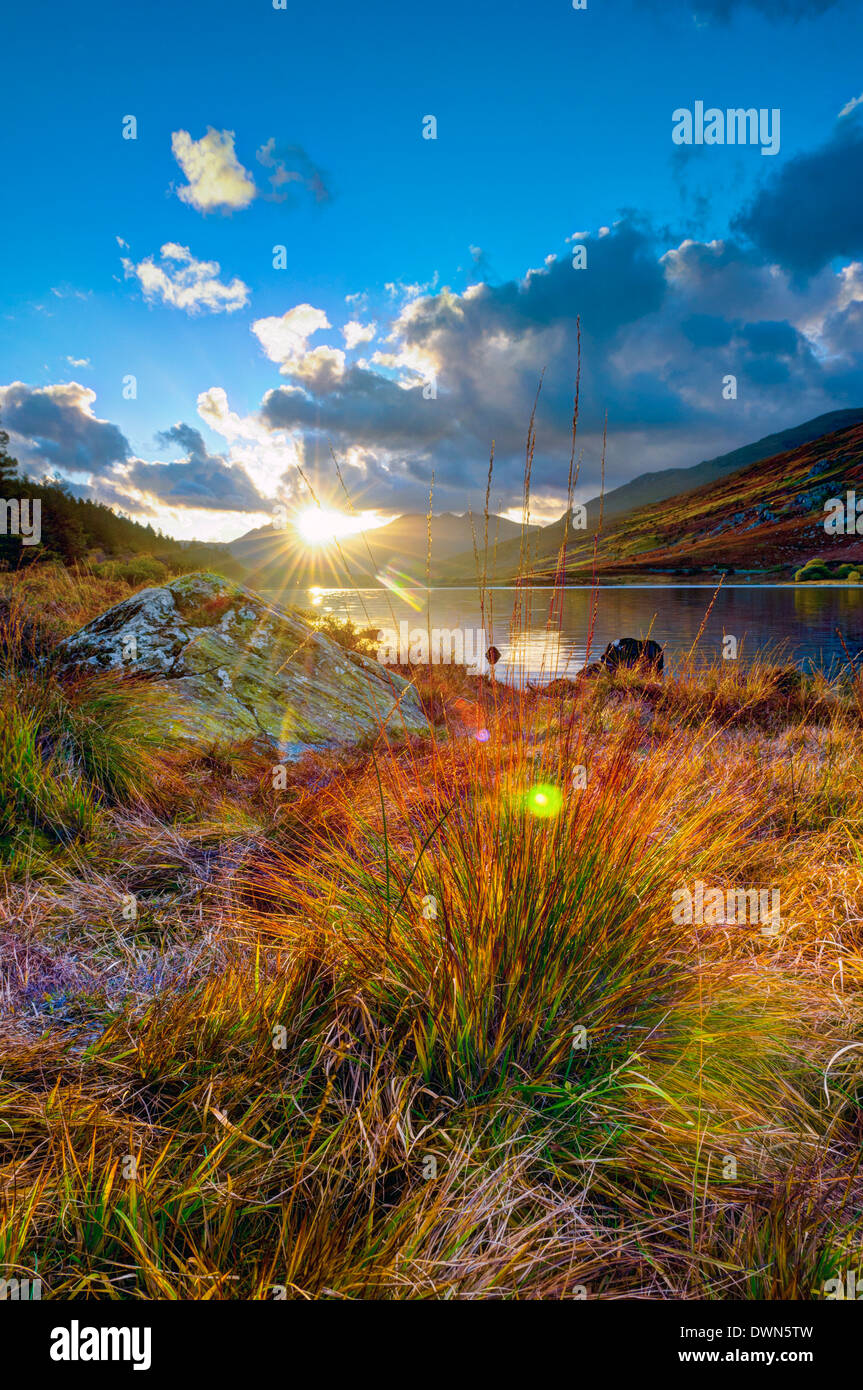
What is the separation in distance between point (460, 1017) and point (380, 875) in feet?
2.50

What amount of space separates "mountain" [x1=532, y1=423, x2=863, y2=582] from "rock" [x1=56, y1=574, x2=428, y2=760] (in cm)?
7260

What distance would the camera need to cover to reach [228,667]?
512cm

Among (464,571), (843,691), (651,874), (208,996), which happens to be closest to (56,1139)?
(208,996)

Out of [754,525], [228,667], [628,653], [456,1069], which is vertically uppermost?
[754,525]

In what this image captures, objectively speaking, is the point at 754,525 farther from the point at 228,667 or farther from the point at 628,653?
the point at 228,667

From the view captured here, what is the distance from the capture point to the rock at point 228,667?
466 cm

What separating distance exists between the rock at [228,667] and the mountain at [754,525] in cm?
7260

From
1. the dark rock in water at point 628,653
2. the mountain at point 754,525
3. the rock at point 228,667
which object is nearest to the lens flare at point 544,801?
the rock at point 228,667

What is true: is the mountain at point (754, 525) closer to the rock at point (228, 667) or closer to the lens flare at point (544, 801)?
the rock at point (228, 667)

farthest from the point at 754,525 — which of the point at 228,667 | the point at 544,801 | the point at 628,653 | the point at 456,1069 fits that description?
the point at 456,1069

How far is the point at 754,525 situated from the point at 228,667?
127 metres

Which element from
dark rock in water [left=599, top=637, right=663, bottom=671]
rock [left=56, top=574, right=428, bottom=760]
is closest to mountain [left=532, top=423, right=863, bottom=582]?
dark rock in water [left=599, top=637, right=663, bottom=671]

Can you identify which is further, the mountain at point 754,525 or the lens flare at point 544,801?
the mountain at point 754,525
